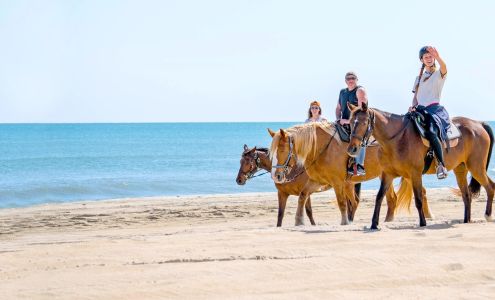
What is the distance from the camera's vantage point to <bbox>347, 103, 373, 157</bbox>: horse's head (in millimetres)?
10578

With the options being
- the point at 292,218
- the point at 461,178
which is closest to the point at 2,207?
the point at 292,218

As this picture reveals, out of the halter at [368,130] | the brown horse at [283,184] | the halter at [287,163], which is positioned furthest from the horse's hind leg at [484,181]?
the halter at [287,163]

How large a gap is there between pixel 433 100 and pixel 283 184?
10.7 ft

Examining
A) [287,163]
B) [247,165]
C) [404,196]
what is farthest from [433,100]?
[247,165]

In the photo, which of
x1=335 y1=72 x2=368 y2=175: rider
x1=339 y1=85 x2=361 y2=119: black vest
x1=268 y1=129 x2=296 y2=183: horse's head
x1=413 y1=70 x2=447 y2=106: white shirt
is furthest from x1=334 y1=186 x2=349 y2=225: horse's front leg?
x1=413 y1=70 x2=447 y2=106: white shirt

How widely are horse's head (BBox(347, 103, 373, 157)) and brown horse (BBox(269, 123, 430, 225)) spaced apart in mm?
1632

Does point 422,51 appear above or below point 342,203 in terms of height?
above

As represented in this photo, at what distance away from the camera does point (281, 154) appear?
1227cm

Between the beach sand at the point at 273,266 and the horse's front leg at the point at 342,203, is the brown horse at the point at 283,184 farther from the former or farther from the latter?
the beach sand at the point at 273,266

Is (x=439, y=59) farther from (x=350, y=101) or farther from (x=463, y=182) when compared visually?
(x=463, y=182)

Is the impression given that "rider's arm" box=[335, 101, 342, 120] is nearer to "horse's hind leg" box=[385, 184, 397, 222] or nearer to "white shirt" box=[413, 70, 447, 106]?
"white shirt" box=[413, 70, 447, 106]

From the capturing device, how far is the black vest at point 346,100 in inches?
496

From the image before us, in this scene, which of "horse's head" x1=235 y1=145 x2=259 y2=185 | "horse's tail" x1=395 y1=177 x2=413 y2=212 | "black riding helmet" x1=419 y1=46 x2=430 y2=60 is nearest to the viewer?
"black riding helmet" x1=419 y1=46 x2=430 y2=60

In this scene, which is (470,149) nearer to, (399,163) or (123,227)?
(399,163)
